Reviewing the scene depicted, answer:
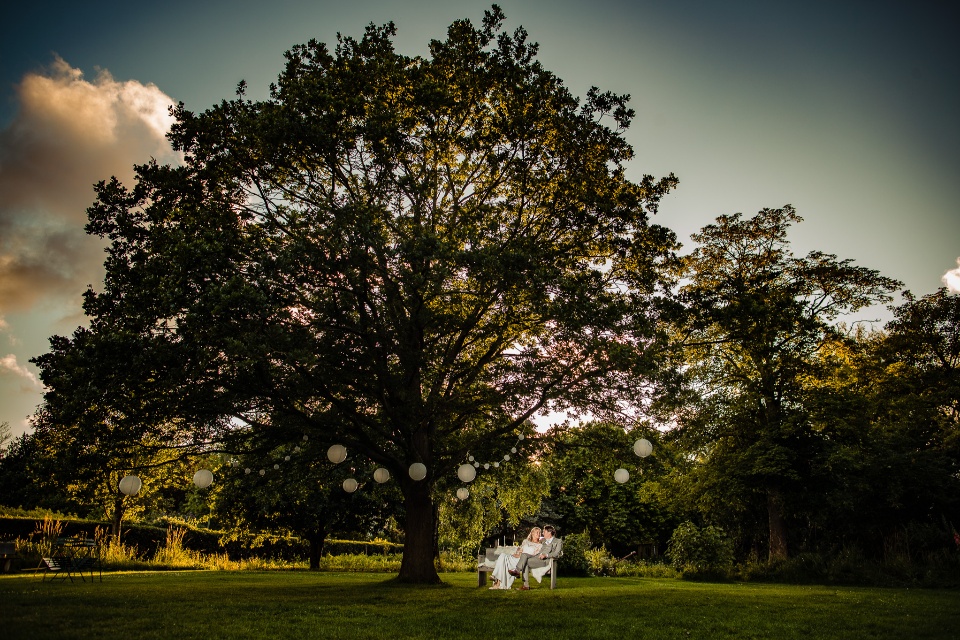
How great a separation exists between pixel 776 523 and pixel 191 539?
88.1 feet

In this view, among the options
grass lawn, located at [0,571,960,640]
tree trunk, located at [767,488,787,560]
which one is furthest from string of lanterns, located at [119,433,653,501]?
tree trunk, located at [767,488,787,560]

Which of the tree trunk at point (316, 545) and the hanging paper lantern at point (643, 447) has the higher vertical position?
the hanging paper lantern at point (643, 447)

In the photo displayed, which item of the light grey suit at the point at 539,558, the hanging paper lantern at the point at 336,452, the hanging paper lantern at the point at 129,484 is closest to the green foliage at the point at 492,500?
the light grey suit at the point at 539,558

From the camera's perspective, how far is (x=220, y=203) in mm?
13500

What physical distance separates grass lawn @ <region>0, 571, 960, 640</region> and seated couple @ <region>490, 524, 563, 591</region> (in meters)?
1.32

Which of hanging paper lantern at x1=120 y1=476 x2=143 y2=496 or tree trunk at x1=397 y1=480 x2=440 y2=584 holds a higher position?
hanging paper lantern at x1=120 y1=476 x2=143 y2=496

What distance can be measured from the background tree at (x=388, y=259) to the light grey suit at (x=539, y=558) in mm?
3061

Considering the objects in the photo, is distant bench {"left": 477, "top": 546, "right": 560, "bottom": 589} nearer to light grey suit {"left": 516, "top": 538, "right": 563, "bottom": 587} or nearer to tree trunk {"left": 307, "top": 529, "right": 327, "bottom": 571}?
light grey suit {"left": 516, "top": 538, "right": 563, "bottom": 587}

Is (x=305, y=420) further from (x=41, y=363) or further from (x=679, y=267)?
(x=679, y=267)

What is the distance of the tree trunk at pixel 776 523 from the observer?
23.5 m

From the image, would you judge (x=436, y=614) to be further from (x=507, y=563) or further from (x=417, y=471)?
(x=507, y=563)

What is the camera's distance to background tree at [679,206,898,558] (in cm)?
2347

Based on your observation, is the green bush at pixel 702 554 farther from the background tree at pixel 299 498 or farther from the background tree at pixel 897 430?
the background tree at pixel 299 498

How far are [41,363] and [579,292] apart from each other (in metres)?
11.8
